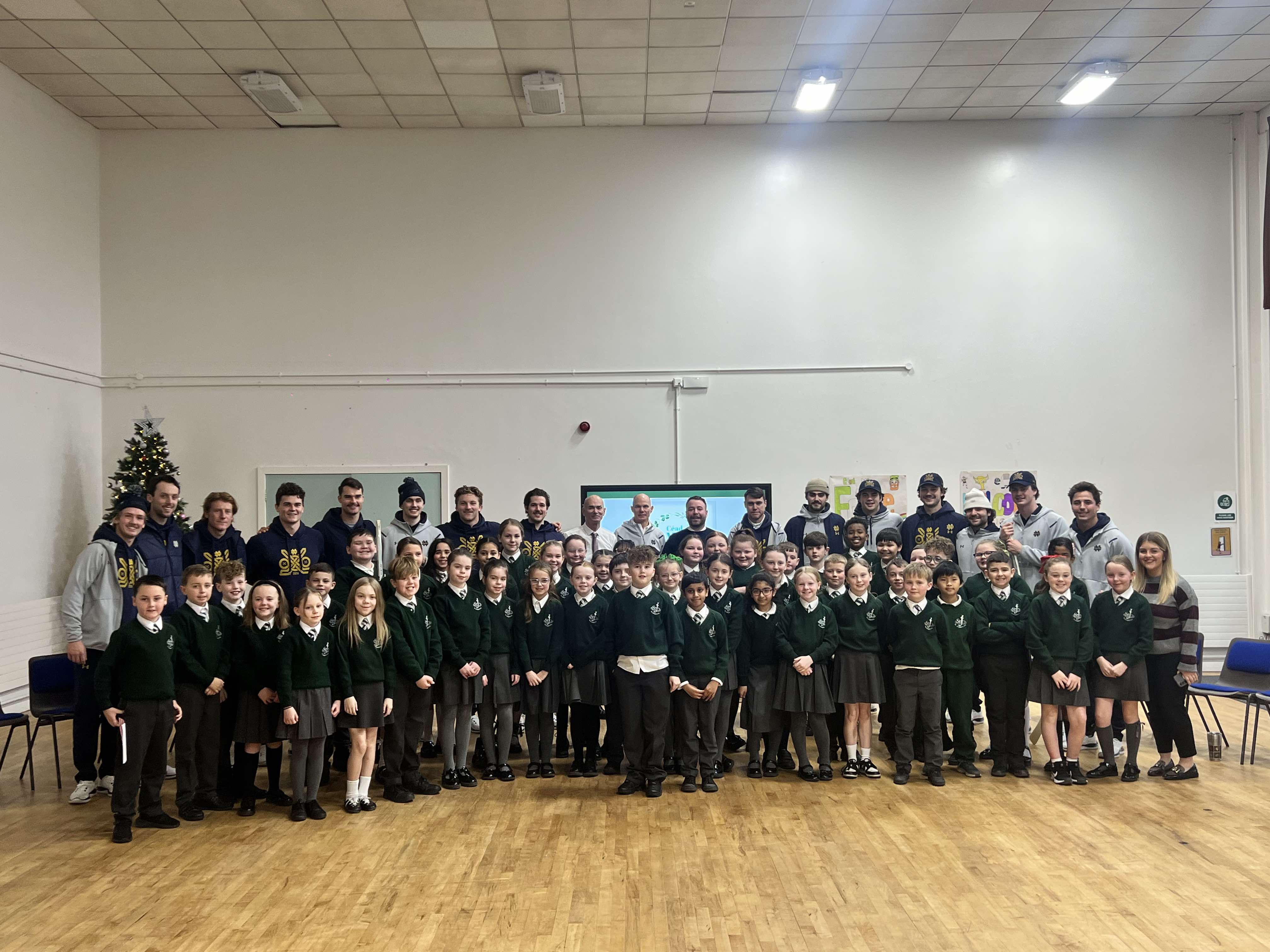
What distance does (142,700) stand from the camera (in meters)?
4.63

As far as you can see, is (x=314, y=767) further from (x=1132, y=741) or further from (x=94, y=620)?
(x=1132, y=741)

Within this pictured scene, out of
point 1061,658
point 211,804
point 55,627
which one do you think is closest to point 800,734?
point 1061,658

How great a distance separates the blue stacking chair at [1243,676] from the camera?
18.9 ft

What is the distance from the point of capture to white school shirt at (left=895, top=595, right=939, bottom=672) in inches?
212

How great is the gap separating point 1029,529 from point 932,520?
68 cm

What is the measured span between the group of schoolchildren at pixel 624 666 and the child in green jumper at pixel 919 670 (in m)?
0.01

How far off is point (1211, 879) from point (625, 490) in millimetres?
5851

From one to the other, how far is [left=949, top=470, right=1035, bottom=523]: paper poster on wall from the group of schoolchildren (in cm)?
323

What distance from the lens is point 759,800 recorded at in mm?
4996

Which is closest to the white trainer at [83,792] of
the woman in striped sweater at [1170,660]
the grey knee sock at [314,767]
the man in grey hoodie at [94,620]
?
the man in grey hoodie at [94,620]

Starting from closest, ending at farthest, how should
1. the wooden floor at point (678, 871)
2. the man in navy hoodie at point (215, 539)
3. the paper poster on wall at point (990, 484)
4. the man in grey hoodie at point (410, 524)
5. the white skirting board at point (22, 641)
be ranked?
the wooden floor at point (678, 871), the man in navy hoodie at point (215, 539), the man in grey hoodie at point (410, 524), the white skirting board at point (22, 641), the paper poster on wall at point (990, 484)

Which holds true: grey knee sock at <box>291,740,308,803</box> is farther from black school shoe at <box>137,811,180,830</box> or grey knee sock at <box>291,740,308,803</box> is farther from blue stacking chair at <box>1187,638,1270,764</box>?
blue stacking chair at <box>1187,638,1270,764</box>

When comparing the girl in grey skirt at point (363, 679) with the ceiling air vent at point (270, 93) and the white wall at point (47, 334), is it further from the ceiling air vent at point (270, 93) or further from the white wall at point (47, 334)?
the ceiling air vent at point (270, 93)

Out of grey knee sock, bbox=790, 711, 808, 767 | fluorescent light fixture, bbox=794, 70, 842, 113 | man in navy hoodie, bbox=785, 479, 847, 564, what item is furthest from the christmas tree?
→ fluorescent light fixture, bbox=794, 70, 842, 113
